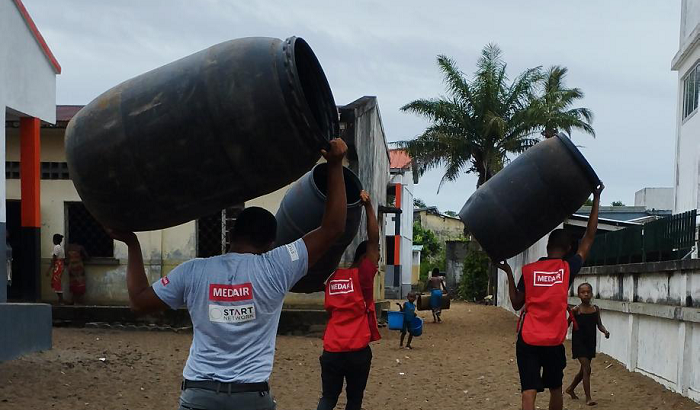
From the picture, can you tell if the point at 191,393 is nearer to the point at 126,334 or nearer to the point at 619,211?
the point at 126,334

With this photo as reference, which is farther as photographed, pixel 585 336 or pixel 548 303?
pixel 585 336

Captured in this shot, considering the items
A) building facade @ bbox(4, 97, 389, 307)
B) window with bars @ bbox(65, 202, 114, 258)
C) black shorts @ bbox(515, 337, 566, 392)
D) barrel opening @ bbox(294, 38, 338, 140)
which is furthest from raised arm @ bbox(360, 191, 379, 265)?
window with bars @ bbox(65, 202, 114, 258)

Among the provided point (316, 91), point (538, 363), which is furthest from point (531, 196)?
point (316, 91)

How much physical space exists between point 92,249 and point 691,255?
34.9ft

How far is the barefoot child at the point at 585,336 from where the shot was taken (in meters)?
8.62

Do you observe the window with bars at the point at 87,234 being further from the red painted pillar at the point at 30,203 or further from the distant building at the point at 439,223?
the distant building at the point at 439,223

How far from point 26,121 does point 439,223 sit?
4268 centimetres

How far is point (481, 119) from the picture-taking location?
24672mm

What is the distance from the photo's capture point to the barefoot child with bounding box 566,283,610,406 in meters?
8.62

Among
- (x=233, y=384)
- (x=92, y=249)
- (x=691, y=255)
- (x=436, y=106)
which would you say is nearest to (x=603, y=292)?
(x=691, y=255)

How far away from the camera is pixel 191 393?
132 inches

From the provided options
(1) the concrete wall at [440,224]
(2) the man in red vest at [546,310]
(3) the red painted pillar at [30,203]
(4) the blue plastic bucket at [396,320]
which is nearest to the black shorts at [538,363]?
(2) the man in red vest at [546,310]

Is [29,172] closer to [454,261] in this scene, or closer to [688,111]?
[688,111]

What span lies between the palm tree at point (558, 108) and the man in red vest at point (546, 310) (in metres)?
17.7
